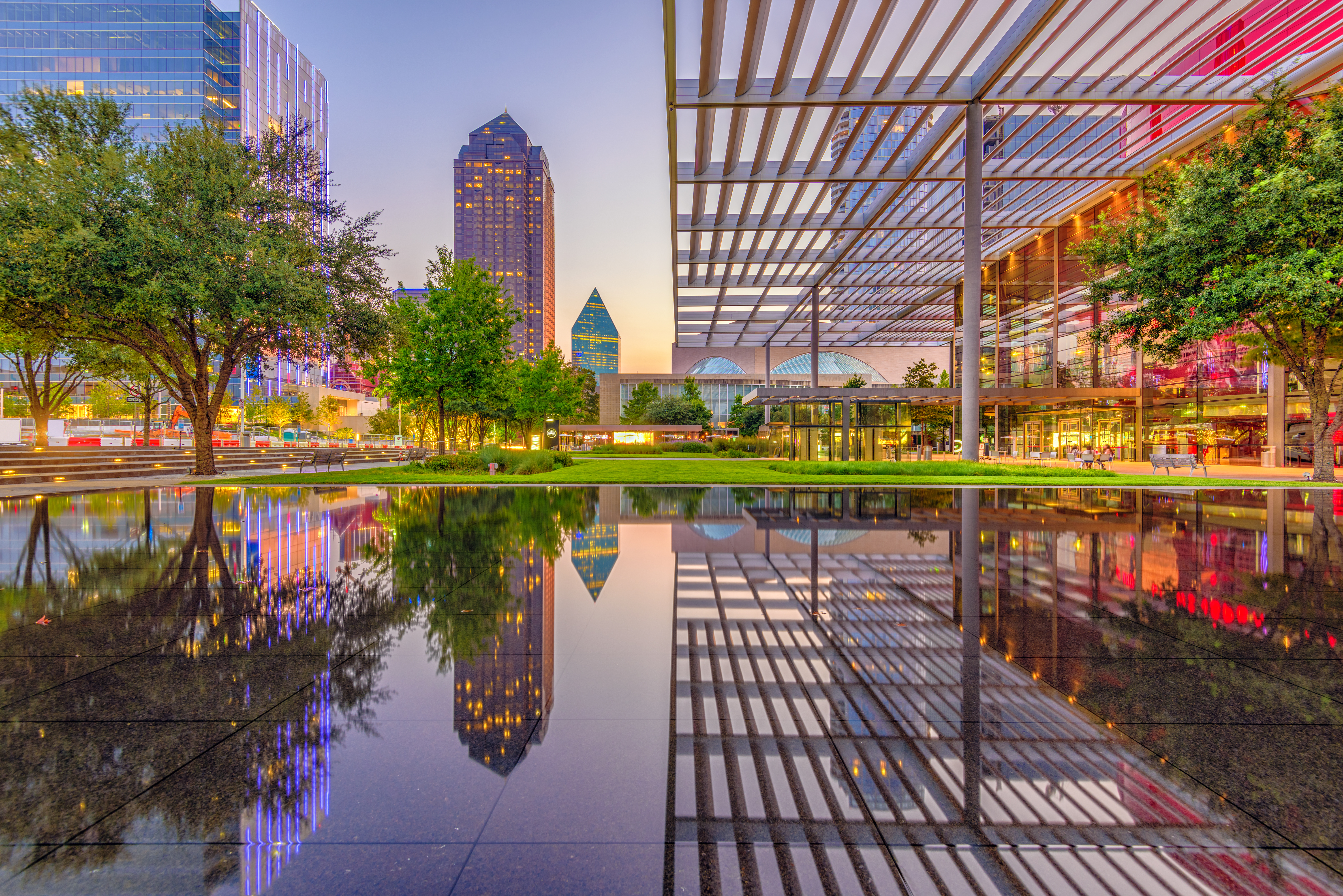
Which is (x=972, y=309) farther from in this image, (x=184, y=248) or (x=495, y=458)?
(x=184, y=248)

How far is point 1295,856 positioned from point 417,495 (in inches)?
683

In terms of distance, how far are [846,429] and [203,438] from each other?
29.7 m

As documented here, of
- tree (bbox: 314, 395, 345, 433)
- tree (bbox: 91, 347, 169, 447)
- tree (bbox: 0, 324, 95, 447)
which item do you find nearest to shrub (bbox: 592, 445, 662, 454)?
tree (bbox: 91, 347, 169, 447)

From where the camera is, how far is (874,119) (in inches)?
1495

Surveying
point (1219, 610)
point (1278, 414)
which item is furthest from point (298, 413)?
point (1278, 414)

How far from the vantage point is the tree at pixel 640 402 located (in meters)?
71.3

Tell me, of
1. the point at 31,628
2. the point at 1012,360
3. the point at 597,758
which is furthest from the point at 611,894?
the point at 1012,360

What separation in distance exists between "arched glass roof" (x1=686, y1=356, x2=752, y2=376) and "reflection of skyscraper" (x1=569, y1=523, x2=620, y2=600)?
66.8 metres

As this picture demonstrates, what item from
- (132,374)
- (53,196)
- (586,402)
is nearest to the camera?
(53,196)

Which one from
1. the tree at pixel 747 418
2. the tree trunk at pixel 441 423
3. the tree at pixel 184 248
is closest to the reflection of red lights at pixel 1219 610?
the tree at pixel 184 248

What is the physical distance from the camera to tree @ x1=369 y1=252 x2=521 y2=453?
2548 cm

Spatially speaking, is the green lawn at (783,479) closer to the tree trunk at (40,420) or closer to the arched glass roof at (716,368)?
the tree trunk at (40,420)

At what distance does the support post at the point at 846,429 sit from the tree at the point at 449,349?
18.4 metres

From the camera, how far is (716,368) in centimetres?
7750
